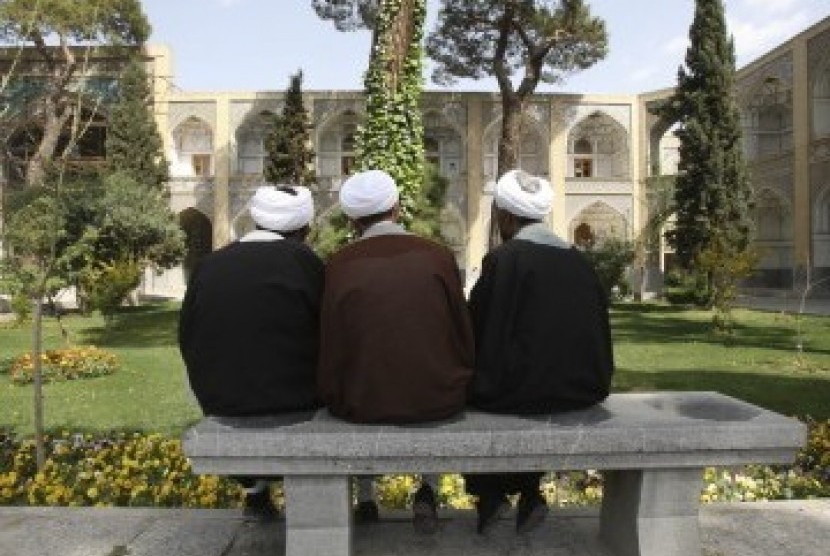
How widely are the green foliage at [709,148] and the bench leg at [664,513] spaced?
68.2ft

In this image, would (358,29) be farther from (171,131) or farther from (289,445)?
(289,445)

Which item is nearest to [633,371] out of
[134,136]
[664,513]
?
[664,513]

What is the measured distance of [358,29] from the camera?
23.9 m

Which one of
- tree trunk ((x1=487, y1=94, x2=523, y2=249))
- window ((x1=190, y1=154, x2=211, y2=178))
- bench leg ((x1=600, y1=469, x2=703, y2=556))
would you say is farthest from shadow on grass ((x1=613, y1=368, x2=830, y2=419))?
window ((x1=190, y1=154, x2=211, y2=178))

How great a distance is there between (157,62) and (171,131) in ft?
8.32

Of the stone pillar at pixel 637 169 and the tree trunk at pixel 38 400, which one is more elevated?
the stone pillar at pixel 637 169

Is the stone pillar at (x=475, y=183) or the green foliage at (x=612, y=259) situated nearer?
the green foliage at (x=612, y=259)

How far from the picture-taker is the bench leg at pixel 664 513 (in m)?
3.01

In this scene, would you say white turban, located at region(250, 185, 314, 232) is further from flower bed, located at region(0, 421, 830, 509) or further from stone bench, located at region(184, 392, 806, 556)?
flower bed, located at region(0, 421, 830, 509)

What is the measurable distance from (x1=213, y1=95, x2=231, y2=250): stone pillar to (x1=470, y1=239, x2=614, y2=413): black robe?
2789 centimetres

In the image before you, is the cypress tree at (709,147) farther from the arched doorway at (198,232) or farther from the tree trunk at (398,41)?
the arched doorway at (198,232)

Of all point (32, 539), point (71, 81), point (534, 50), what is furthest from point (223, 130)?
point (32, 539)

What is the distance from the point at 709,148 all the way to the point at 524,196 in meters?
21.8

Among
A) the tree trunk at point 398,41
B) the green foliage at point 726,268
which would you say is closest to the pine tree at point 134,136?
the tree trunk at point 398,41
